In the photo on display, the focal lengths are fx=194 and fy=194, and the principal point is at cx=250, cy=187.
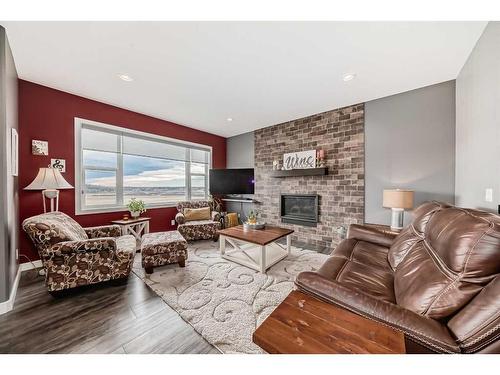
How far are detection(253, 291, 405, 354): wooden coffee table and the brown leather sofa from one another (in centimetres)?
9

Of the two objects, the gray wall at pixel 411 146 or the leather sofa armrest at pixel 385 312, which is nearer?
the leather sofa armrest at pixel 385 312

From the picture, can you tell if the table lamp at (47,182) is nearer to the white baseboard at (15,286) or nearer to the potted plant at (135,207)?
the white baseboard at (15,286)

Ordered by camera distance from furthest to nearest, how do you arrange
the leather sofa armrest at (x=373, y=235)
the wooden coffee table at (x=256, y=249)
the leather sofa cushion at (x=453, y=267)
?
the wooden coffee table at (x=256, y=249) → the leather sofa armrest at (x=373, y=235) → the leather sofa cushion at (x=453, y=267)

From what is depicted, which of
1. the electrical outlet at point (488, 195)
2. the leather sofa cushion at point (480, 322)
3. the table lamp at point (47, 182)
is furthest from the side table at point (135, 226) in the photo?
the electrical outlet at point (488, 195)

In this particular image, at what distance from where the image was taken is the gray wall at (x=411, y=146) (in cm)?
264

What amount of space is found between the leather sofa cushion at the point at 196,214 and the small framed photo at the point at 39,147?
2.25 m

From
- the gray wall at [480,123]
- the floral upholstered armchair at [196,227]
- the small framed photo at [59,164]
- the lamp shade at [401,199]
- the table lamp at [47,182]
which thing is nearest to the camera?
the gray wall at [480,123]

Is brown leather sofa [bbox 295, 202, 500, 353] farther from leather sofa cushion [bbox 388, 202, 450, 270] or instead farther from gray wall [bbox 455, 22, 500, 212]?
gray wall [bbox 455, 22, 500, 212]

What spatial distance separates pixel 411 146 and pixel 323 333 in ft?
10.5

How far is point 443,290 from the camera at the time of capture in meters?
0.95

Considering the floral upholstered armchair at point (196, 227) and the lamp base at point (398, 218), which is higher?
the lamp base at point (398, 218)

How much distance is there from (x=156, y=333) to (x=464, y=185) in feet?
11.6

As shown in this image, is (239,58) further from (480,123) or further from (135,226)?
(135,226)

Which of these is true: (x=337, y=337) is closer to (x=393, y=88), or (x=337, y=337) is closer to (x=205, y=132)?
(x=393, y=88)
